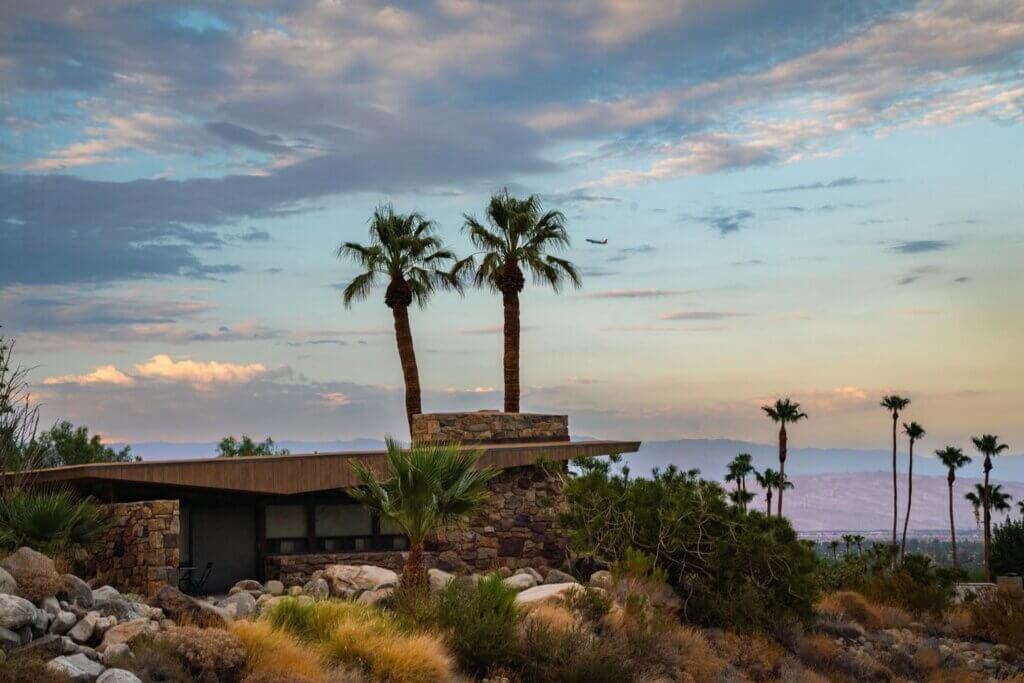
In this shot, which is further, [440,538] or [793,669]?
[440,538]

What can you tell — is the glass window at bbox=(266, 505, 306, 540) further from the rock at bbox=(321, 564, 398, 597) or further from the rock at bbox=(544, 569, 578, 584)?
the rock at bbox=(544, 569, 578, 584)

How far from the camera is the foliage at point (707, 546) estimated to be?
24.2 m

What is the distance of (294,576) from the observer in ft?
86.5

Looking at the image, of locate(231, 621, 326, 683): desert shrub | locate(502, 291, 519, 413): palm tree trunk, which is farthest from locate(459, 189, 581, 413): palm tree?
locate(231, 621, 326, 683): desert shrub

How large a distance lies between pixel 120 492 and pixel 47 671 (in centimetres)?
1139

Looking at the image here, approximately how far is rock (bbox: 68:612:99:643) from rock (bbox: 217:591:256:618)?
2.93 meters

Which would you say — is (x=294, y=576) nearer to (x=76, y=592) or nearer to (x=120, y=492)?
(x=120, y=492)

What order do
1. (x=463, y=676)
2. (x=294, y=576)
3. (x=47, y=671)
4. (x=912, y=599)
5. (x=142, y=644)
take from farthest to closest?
(x=912, y=599) → (x=294, y=576) → (x=463, y=676) → (x=142, y=644) → (x=47, y=671)

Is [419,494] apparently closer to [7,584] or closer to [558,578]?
[558,578]

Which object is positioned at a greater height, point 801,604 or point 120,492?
point 120,492

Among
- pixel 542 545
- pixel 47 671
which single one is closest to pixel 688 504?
pixel 542 545

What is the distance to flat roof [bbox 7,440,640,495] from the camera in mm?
24141

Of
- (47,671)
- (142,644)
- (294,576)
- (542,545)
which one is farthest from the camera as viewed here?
(542,545)

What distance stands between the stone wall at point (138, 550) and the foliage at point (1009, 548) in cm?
3516
